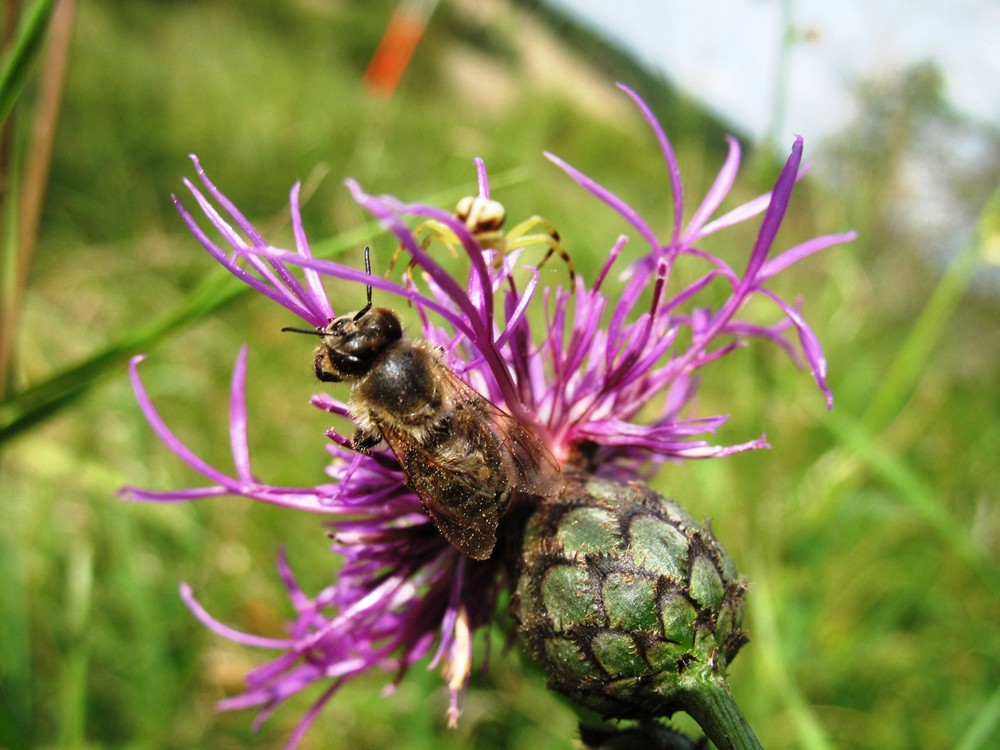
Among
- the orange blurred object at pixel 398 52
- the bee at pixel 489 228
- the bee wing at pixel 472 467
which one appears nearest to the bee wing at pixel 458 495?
the bee wing at pixel 472 467

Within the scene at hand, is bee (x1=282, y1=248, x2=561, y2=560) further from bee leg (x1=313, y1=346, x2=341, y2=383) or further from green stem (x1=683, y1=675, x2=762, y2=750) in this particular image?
green stem (x1=683, y1=675, x2=762, y2=750)

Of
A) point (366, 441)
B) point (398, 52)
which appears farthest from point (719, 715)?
point (398, 52)

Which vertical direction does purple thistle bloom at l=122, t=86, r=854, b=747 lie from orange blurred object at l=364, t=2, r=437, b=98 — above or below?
above

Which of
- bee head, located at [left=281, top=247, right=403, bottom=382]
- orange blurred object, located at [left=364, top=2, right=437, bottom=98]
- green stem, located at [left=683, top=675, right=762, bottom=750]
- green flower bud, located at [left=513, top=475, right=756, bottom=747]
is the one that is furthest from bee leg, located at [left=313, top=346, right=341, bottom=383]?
orange blurred object, located at [left=364, top=2, right=437, bottom=98]

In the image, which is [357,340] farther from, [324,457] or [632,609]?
[324,457]

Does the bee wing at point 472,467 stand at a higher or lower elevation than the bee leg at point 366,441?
higher

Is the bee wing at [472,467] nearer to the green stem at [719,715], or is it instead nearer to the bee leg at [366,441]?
the bee leg at [366,441]

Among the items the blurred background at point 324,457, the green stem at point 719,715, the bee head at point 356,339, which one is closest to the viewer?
the green stem at point 719,715

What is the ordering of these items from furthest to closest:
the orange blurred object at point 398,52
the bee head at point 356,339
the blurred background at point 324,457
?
the orange blurred object at point 398,52
the blurred background at point 324,457
the bee head at point 356,339
